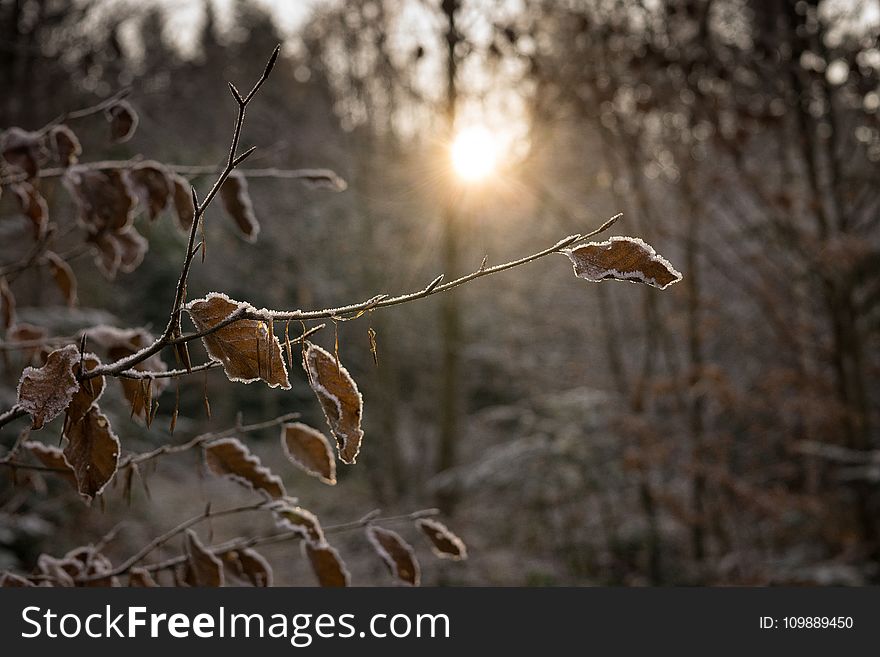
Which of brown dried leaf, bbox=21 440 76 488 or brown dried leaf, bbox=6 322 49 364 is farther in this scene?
brown dried leaf, bbox=6 322 49 364

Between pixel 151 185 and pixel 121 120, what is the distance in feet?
0.40

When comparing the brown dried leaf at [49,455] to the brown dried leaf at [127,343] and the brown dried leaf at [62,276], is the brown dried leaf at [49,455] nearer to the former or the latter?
the brown dried leaf at [127,343]

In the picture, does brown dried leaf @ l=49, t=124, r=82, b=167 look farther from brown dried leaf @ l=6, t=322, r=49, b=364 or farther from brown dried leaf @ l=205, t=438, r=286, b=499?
brown dried leaf @ l=205, t=438, r=286, b=499

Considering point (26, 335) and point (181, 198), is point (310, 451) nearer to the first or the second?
point (181, 198)

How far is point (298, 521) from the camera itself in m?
0.98

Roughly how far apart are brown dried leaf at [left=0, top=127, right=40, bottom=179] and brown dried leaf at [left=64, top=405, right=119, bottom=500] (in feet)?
1.48

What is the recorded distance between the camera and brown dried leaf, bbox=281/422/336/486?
1032 millimetres

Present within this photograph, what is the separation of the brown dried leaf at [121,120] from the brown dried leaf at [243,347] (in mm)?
590

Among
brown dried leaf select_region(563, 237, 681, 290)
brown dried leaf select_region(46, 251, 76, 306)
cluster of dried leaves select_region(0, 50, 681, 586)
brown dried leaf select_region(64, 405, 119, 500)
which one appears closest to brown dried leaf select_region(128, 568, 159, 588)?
cluster of dried leaves select_region(0, 50, 681, 586)

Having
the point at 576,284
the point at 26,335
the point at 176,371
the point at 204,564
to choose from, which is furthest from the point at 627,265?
the point at 576,284

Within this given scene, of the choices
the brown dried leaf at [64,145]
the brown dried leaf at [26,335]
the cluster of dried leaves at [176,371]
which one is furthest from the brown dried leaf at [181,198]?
the brown dried leaf at [26,335]

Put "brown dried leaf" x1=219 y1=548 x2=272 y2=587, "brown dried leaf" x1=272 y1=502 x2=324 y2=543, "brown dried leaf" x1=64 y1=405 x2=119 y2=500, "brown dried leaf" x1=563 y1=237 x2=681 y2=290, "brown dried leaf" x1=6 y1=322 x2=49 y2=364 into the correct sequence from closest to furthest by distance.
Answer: "brown dried leaf" x1=563 y1=237 x2=681 y2=290 < "brown dried leaf" x1=64 y1=405 x2=119 y2=500 < "brown dried leaf" x1=272 y1=502 x2=324 y2=543 < "brown dried leaf" x1=219 y1=548 x2=272 y2=587 < "brown dried leaf" x1=6 y1=322 x2=49 y2=364

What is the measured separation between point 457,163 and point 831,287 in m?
2.97

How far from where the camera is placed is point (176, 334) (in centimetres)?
71
